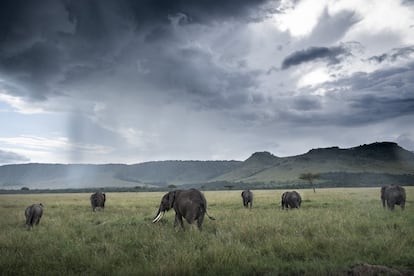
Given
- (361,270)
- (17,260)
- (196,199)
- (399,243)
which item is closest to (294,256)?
(361,270)

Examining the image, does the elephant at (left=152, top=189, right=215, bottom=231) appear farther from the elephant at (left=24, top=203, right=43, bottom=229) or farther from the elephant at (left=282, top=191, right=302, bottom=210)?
the elephant at (left=282, top=191, right=302, bottom=210)

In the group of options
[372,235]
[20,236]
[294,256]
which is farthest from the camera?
[20,236]

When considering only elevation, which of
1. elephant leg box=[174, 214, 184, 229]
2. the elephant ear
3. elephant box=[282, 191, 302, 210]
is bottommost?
elephant leg box=[174, 214, 184, 229]

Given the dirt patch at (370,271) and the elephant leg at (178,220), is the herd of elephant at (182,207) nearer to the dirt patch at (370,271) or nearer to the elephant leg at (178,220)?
the elephant leg at (178,220)

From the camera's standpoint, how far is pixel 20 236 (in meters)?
14.3

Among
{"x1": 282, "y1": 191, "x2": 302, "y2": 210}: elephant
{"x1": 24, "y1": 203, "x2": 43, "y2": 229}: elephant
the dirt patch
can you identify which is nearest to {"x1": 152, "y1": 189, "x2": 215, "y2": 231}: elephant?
the dirt patch

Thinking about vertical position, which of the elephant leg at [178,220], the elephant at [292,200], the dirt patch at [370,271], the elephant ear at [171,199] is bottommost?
the dirt patch at [370,271]

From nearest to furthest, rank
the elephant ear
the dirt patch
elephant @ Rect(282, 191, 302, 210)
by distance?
1. the dirt patch
2. the elephant ear
3. elephant @ Rect(282, 191, 302, 210)

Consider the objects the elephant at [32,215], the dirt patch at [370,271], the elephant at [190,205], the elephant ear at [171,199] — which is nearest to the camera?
the dirt patch at [370,271]

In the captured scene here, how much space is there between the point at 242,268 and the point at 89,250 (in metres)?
5.43

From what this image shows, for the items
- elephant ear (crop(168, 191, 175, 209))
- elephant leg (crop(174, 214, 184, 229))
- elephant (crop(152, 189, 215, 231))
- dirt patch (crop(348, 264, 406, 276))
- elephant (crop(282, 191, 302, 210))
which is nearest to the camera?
dirt patch (crop(348, 264, 406, 276))

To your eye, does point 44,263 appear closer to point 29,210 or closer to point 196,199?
point 196,199

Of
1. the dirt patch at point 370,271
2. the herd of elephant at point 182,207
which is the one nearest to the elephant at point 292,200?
the herd of elephant at point 182,207

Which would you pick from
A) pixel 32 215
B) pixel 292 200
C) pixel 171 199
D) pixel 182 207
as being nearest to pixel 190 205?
pixel 182 207
